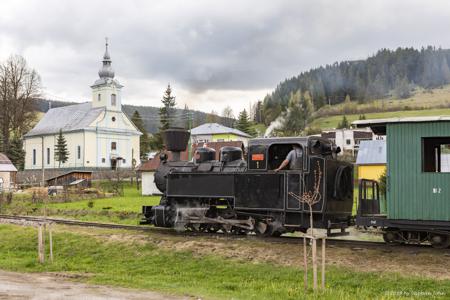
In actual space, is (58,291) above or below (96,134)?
below

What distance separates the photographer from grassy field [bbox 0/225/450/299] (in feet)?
36.1

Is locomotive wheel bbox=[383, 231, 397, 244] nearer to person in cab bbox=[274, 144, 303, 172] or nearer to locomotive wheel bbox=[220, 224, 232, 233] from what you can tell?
person in cab bbox=[274, 144, 303, 172]

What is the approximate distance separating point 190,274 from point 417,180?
6.16 metres

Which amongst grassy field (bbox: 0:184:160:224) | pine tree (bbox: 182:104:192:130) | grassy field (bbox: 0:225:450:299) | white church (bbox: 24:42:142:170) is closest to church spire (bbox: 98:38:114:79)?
white church (bbox: 24:42:142:170)

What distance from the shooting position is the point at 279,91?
140500mm

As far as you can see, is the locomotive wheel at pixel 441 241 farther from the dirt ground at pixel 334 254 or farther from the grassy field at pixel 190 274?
the grassy field at pixel 190 274

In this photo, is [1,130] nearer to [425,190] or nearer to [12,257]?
[12,257]

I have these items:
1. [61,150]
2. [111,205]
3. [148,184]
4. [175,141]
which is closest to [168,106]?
[61,150]

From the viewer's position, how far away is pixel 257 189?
15.7 m

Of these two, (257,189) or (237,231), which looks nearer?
(257,189)

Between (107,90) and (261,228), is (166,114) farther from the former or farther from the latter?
(261,228)

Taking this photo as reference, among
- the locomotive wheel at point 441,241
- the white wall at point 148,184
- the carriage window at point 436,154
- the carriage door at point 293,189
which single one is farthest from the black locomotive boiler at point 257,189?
the white wall at point 148,184

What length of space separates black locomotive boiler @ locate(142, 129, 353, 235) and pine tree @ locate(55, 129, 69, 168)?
2427 inches

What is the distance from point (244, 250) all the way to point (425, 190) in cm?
499
